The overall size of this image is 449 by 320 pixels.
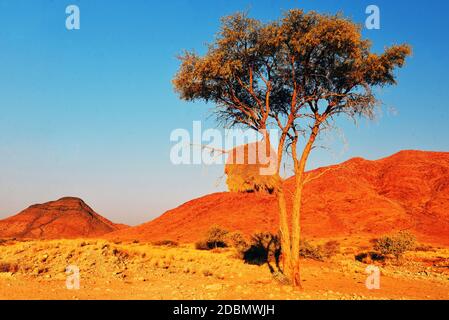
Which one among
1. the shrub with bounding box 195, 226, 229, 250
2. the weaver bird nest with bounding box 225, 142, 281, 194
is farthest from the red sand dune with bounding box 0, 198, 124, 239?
the weaver bird nest with bounding box 225, 142, 281, 194

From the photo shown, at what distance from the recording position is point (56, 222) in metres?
74.8

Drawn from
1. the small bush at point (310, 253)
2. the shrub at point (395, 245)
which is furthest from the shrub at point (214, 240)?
the shrub at point (395, 245)

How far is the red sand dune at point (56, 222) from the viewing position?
233 feet

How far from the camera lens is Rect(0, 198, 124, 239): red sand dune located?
71.0m

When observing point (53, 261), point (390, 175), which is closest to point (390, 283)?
point (53, 261)

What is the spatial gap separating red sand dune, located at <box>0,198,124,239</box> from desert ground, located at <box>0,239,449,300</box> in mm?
51313

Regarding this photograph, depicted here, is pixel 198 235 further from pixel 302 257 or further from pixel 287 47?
pixel 287 47

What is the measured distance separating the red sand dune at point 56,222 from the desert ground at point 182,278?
168ft

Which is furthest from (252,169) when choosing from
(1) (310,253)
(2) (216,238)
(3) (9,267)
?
(2) (216,238)

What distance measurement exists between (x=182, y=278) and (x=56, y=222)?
66947mm

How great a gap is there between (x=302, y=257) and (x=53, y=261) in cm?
1381

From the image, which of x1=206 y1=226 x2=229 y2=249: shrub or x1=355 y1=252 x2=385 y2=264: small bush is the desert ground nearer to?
x1=355 y1=252 x2=385 y2=264: small bush

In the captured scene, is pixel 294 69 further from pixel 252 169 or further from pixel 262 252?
pixel 262 252

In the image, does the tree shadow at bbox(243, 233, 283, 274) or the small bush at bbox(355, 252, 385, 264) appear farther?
the small bush at bbox(355, 252, 385, 264)
